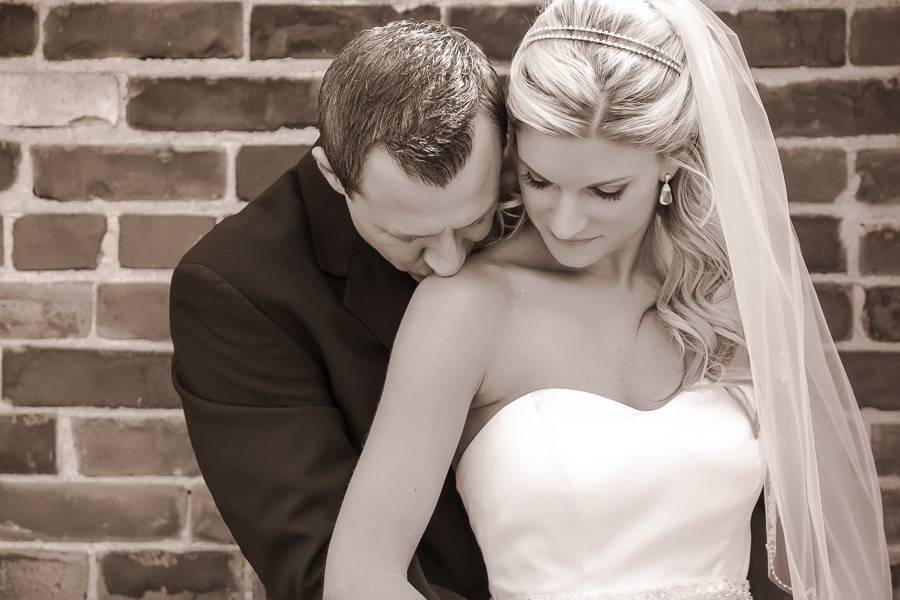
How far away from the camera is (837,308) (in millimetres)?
1692

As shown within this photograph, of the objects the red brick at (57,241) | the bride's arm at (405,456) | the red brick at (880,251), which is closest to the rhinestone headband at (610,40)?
the bride's arm at (405,456)

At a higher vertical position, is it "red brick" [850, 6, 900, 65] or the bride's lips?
"red brick" [850, 6, 900, 65]

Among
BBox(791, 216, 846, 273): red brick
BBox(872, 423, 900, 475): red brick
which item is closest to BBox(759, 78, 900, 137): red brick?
BBox(791, 216, 846, 273): red brick

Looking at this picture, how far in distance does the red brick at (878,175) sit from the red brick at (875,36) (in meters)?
0.15

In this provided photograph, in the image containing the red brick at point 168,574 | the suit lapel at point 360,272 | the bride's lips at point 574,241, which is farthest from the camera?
the red brick at point 168,574

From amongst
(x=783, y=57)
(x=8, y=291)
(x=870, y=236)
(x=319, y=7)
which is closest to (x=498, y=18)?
(x=319, y=7)

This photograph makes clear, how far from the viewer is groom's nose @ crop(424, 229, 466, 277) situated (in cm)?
132

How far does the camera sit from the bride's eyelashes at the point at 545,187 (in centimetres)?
128

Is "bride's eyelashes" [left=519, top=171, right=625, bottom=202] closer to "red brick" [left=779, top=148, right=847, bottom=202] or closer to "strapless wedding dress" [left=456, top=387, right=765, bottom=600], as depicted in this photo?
"strapless wedding dress" [left=456, top=387, right=765, bottom=600]

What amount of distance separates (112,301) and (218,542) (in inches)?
17.6

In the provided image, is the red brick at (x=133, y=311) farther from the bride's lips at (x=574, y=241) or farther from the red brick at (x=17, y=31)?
the bride's lips at (x=574, y=241)

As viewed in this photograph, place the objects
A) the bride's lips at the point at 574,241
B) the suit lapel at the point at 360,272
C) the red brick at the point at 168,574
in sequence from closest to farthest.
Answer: the bride's lips at the point at 574,241
the suit lapel at the point at 360,272
the red brick at the point at 168,574

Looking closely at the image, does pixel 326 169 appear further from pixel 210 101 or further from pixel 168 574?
pixel 168 574

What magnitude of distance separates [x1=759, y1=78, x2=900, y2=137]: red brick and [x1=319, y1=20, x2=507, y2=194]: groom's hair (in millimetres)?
599
